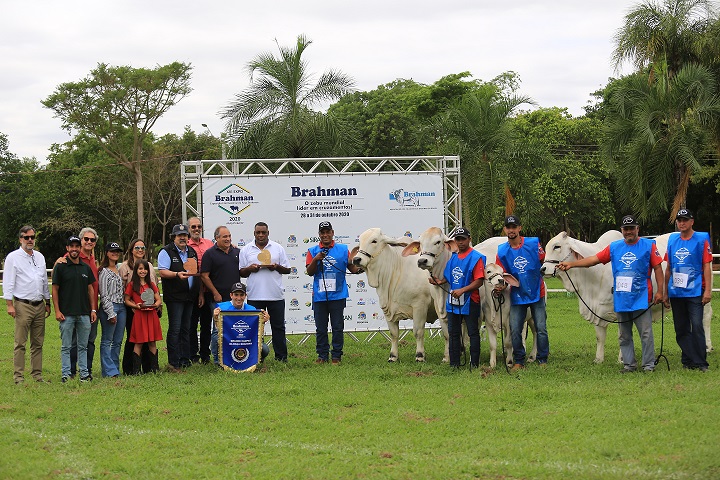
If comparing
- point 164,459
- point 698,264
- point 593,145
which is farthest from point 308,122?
point 593,145

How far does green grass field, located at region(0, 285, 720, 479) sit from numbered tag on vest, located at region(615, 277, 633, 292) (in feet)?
3.68

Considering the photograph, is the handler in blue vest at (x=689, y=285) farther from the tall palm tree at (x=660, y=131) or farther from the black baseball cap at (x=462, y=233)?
the tall palm tree at (x=660, y=131)

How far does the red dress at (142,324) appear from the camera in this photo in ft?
39.2

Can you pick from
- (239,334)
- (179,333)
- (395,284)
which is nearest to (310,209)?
(395,284)

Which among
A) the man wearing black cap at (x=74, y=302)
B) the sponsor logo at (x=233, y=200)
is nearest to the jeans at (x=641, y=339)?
the sponsor logo at (x=233, y=200)

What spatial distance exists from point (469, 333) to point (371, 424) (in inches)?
143

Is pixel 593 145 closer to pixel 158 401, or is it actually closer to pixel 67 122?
pixel 67 122

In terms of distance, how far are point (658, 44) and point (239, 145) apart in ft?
44.7

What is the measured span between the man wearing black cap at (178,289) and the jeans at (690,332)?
22.5 ft

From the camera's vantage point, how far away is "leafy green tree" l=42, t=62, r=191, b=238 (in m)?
44.6

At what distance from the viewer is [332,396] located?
10.3 meters

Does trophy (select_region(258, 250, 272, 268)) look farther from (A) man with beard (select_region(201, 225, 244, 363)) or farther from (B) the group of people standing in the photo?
(A) man with beard (select_region(201, 225, 244, 363))

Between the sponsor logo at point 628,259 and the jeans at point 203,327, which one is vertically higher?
the sponsor logo at point 628,259

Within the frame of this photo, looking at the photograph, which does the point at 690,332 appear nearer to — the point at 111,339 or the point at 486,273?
the point at 486,273
